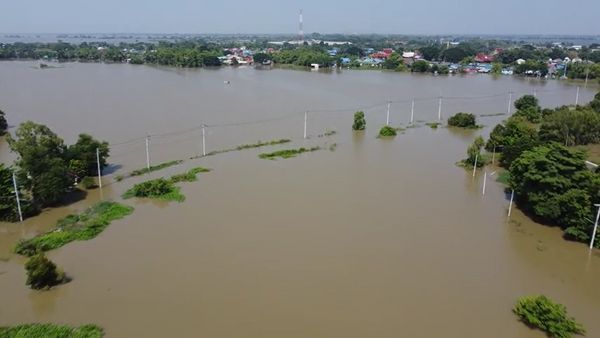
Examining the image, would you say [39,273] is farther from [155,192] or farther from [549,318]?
[549,318]

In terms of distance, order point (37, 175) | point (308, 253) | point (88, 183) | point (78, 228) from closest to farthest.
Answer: point (308, 253) → point (78, 228) → point (37, 175) → point (88, 183)

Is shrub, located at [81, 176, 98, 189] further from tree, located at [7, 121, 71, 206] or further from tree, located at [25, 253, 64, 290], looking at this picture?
tree, located at [25, 253, 64, 290]

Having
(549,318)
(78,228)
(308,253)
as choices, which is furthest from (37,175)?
(549,318)

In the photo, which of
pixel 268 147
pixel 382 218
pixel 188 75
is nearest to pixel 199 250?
pixel 382 218

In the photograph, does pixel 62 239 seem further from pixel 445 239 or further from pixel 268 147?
pixel 268 147

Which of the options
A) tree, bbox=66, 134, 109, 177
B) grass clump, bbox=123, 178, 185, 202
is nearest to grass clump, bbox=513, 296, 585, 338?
grass clump, bbox=123, 178, 185, 202

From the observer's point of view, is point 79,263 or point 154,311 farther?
point 79,263
